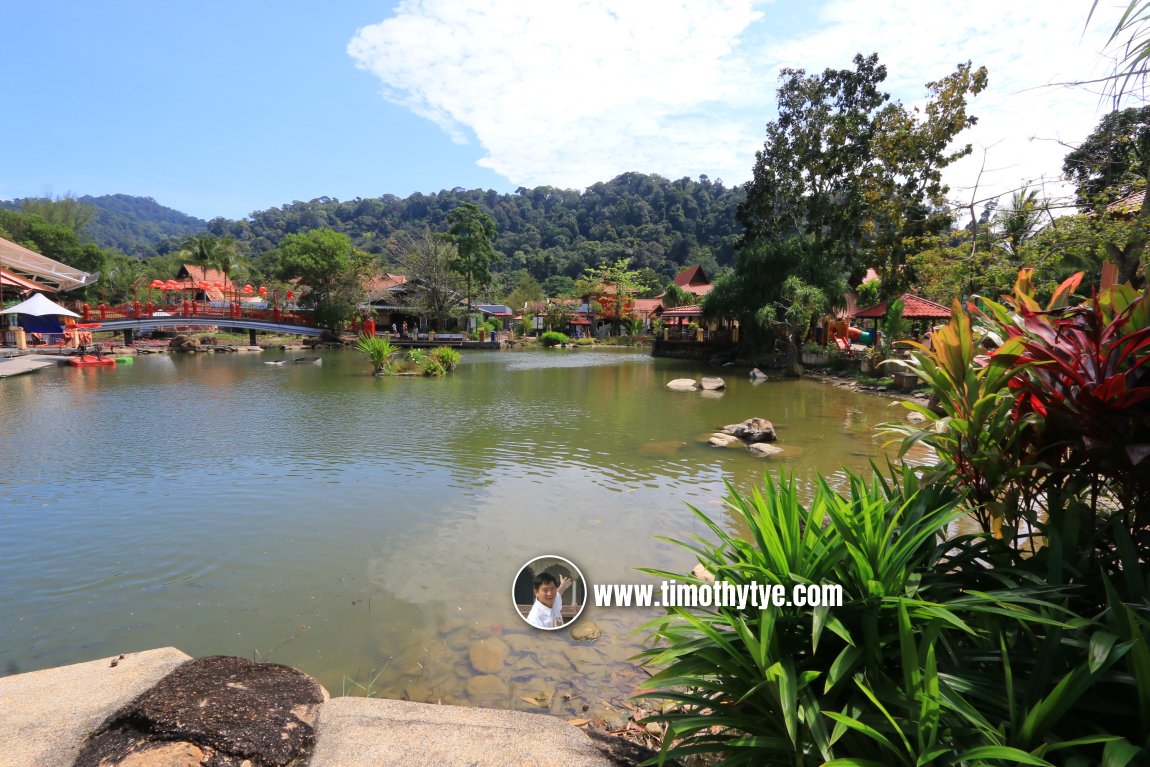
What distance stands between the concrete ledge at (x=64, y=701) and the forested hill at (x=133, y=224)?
92.8m

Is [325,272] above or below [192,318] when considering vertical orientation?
above

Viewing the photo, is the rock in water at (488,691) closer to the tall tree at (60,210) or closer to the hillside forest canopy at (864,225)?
the hillside forest canopy at (864,225)

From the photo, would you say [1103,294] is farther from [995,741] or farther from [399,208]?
[399,208]

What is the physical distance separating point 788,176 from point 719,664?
22.9m

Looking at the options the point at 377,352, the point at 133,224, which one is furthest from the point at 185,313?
the point at 133,224

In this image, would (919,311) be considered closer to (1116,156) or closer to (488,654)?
(1116,156)

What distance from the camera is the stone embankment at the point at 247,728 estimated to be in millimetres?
1926

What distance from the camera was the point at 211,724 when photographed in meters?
1.98

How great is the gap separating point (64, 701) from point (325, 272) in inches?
1403

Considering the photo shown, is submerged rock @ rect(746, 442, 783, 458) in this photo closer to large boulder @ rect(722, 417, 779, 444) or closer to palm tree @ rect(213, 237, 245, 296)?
large boulder @ rect(722, 417, 779, 444)

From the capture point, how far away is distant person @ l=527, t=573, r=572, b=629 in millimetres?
3703

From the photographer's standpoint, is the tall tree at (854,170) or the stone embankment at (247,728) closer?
the stone embankment at (247,728)

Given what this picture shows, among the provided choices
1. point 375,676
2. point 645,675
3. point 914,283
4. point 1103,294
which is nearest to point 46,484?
point 375,676

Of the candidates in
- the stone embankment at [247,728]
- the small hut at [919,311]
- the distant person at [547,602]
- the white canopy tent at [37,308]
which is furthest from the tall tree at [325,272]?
the stone embankment at [247,728]
